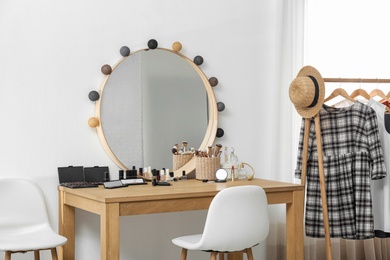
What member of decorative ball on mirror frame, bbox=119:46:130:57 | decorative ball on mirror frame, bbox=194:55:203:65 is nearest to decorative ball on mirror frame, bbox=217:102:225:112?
decorative ball on mirror frame, bbox=194:55:203:65

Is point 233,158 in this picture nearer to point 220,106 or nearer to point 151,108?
point 220,106

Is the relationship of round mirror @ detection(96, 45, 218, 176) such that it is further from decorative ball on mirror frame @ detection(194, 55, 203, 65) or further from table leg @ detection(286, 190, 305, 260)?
table leg @ detection(286, 190, 305, 260)

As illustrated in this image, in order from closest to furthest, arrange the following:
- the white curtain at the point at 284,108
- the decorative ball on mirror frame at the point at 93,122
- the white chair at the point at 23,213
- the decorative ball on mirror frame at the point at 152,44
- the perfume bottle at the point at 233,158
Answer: the white chair at the point at 23,213 < the decorative ball on mirror frame at the point at 93,122 < the decorative ball on mirror frame at the point at 152,44 < the perfume bottle at the point at 233,158 < the white curtain at the point at 284,108

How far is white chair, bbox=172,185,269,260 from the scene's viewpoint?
2.77 m

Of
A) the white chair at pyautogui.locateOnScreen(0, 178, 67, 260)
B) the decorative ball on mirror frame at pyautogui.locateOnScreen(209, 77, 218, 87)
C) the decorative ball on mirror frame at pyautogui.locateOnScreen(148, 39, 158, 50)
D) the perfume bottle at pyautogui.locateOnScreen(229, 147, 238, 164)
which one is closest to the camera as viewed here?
the white chair at pyautogui.locateOnScreen(0, 178, 67, 260)

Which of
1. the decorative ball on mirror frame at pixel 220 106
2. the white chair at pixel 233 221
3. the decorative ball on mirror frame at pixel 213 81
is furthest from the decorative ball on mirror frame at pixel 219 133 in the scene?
the white chair at pixel 233 221

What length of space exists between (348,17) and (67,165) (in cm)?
219

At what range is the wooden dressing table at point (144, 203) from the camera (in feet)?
9.05

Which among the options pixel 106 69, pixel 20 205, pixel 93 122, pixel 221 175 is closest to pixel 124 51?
pixel 106 69

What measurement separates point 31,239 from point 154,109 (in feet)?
3.38

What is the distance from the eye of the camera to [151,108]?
3535 millimetres

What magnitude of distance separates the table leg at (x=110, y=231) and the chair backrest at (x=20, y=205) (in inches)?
21.5

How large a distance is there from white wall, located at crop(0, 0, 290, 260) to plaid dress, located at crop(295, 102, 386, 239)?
1.48ft

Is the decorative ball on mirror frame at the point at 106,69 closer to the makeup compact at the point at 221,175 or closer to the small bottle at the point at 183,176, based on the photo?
the small bottle at the point at 183,176
